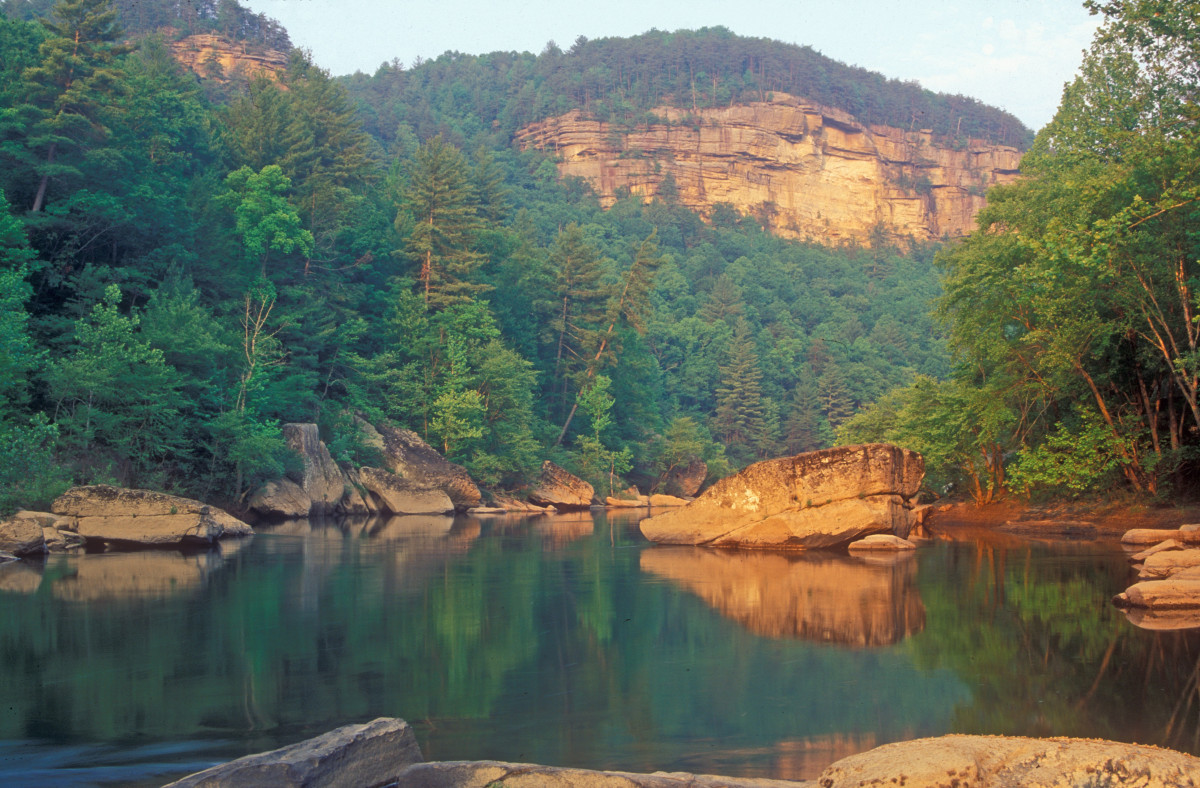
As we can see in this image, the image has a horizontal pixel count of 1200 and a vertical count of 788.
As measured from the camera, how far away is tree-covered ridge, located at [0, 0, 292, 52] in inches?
4560

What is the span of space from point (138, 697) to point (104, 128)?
27.4 m

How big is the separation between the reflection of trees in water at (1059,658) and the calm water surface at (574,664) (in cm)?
4

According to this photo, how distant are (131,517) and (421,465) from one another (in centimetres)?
2022

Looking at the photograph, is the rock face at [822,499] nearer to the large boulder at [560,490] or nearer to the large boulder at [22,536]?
the large boulder at [22,536]

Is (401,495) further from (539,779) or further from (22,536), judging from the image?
(539,779)

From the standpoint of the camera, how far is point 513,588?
15.9 m

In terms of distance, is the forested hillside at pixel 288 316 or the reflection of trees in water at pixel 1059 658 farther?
the forested hillside at pixel 288 316

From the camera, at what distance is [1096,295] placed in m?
23.7

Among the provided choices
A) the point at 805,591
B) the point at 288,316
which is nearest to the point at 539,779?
the point at 805,591

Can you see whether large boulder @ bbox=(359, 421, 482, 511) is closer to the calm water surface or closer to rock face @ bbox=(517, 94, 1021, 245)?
the calm water surface

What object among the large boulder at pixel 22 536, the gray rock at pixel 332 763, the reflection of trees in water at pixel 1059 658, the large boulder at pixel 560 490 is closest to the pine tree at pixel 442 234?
the large boulder at pixel 560 490

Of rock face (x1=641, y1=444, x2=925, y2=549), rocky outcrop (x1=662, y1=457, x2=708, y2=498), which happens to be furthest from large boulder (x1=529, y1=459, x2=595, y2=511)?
rock face (x1=641, y1=444, x2=925, y2=549)

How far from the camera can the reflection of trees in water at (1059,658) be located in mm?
7516

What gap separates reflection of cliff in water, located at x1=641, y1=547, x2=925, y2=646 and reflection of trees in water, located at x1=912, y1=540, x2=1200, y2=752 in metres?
0.47
